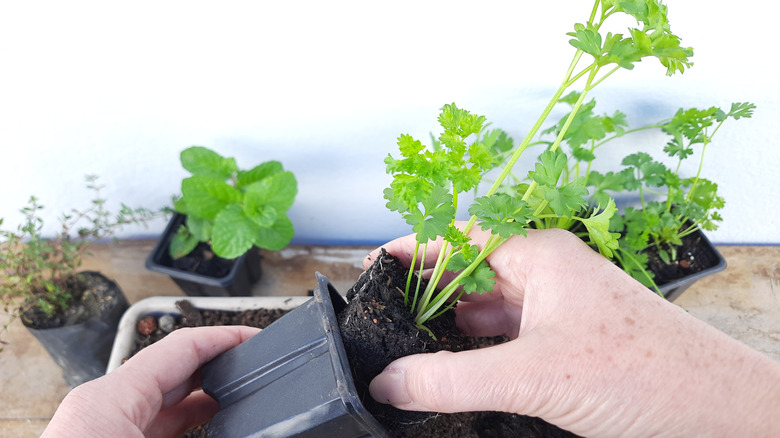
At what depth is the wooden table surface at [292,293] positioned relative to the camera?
1.40m

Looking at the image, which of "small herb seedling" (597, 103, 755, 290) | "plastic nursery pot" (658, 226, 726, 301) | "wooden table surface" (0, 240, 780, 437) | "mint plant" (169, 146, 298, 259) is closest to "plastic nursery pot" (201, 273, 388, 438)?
"mint plant" (169, 146, 298, 259)

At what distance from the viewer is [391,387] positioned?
31.7 inches

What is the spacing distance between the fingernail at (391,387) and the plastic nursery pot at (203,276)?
A: 2.49ft

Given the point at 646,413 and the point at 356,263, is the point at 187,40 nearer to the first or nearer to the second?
the point at 356,263

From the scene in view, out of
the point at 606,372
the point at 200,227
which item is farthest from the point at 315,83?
the point at 606,372

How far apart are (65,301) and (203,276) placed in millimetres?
371

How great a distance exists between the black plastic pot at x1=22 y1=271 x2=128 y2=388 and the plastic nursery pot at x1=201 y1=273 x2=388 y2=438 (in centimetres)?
60

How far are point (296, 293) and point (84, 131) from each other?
0.82m

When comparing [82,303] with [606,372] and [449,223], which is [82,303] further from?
[606,372]

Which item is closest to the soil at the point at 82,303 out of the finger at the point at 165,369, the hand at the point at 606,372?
the finger at the point at 165,369

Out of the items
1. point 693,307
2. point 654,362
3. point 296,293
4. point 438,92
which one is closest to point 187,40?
point 438,92

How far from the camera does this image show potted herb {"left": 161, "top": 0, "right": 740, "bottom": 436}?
659 millimetres

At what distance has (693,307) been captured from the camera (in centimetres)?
153

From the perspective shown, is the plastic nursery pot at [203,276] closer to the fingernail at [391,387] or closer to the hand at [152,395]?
the hand at [152,395]
